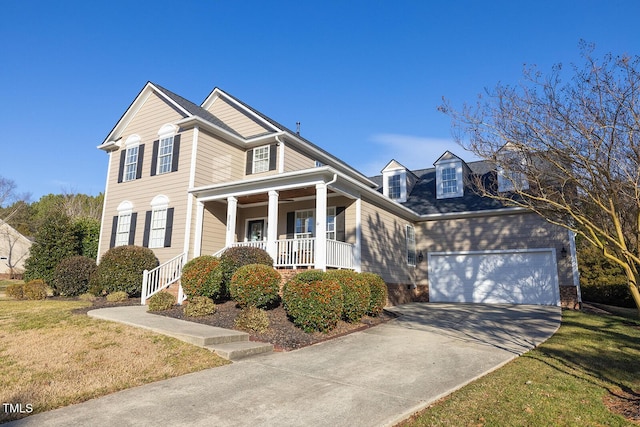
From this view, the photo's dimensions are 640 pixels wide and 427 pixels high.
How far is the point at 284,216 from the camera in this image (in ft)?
49.5

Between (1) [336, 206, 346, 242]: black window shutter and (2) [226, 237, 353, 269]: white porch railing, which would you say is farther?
(1) [336, 206, 346, 242]: black window shutter

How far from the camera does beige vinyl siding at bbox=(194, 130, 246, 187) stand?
14.4 meters

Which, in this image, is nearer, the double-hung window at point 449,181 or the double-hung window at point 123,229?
the double-hung window at point 123,229

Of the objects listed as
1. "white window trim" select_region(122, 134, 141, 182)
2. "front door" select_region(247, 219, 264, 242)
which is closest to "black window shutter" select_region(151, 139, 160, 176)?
"white window trim" select_region(122, 134, 141, 182)

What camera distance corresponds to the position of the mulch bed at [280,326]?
7789mm

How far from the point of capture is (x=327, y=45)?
1430cm

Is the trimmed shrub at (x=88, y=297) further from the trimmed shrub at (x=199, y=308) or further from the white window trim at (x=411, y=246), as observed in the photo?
the white window trim at (x=411, y=246)

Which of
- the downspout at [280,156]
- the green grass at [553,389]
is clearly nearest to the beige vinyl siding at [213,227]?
the downspout at [280,156]

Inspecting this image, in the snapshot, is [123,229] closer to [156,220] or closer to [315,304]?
[156,220]

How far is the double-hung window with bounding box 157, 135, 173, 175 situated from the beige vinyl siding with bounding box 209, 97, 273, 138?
2.65m

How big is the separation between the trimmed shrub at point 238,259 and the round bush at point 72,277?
593 cm

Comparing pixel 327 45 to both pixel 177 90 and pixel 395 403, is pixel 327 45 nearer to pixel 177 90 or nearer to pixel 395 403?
pixel 177 90

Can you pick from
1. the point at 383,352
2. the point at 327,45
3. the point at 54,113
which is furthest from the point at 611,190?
the point at 54,113

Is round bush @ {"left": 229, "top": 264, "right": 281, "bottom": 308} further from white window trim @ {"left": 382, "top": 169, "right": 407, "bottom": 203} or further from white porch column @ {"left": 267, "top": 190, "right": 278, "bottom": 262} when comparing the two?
white window trim @ {"left": 382, "top": 169, "right": 407, "bottom": 203}
